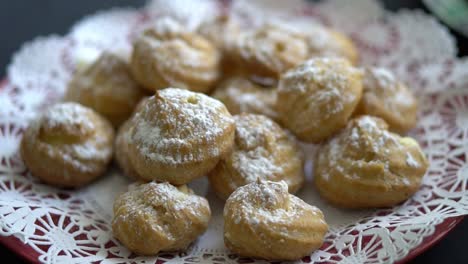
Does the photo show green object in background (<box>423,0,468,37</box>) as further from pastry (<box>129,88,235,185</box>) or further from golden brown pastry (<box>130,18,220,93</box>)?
pastry (<box>129,88,235,185</box>)

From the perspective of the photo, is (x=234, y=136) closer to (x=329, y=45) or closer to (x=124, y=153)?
(x=124, y=153)

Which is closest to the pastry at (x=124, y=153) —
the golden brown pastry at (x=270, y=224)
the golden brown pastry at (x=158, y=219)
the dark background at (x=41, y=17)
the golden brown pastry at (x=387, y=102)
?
the golden brown pastry at (x=158, y=219)

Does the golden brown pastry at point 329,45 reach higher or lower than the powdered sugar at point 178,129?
higher

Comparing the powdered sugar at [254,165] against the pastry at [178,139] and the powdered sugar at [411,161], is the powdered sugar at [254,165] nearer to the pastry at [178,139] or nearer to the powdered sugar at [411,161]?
the pastry at [178,139]

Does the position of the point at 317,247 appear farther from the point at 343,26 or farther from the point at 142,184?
the point at 343,26

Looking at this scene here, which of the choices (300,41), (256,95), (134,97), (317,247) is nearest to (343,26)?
(300,41)

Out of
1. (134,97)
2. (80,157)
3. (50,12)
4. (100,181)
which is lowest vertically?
(100,181)
